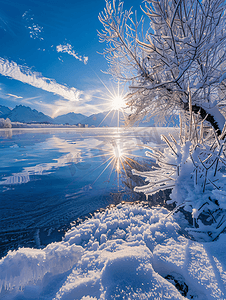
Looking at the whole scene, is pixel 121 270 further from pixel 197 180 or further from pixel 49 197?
pixel 49 197

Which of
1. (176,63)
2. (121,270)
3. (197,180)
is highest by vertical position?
(176,63)

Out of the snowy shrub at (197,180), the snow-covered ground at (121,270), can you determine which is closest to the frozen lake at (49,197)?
the snowy shrub at (197,180)

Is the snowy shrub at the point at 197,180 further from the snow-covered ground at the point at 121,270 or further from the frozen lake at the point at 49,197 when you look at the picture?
the frozen lake at the point at 49,197

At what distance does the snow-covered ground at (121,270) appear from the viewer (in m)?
1.05

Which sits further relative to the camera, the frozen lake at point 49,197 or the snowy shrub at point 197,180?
the frozen lake at point 49,197


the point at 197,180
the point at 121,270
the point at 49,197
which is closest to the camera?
the point at 121,270

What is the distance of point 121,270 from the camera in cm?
116

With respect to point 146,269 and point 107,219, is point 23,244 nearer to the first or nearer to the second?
point 107,219

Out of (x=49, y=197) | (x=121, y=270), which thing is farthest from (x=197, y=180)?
(x=49, y=197)

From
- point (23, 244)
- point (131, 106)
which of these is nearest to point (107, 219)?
point (23, 244)

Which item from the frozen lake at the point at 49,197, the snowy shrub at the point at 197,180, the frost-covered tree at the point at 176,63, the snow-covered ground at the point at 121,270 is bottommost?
the frozen lake at the point at 49,197

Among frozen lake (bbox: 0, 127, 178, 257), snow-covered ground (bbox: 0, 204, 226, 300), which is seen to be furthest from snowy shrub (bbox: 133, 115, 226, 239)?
frozen lake (bbox: 0, 127, 178, 257)

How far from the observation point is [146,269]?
3.83 ft

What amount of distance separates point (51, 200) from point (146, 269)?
9.02 feet
